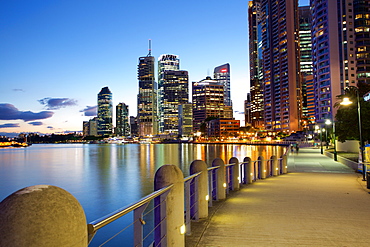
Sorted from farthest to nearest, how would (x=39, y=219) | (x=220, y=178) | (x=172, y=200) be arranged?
1. (x=220, y=178)
2. (x=172, y=200)
3. (x=39, y=219)

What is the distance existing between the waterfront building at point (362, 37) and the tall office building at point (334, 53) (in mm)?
1560

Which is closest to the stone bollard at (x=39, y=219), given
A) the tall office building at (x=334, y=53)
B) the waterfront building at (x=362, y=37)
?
the tall office building at (x=334, y=53)

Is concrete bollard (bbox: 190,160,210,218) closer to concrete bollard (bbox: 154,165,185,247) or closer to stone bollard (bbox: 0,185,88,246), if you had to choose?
concrete bollard (bbox: 154,165,185,247)

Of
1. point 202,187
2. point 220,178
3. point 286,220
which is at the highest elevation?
point 202,187

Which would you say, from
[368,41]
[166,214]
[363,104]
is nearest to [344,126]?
[363,104]

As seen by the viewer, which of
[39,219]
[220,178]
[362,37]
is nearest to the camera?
[39,219]

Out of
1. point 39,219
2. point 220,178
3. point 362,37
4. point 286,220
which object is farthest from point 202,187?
point 362,37

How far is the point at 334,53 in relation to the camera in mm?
123375

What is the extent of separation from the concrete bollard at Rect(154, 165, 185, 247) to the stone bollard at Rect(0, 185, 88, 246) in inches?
119

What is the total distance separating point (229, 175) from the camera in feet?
45.3

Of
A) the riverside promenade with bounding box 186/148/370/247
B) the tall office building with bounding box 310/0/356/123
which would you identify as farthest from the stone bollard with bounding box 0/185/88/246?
the tall office building with bounding box 310/0/356/123

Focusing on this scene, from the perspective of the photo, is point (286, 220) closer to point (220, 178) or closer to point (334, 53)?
point (220, 178)

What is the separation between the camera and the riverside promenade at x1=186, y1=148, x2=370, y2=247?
22.3 feet

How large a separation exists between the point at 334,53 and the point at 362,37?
12092 millimetres
